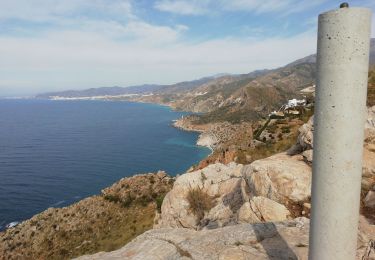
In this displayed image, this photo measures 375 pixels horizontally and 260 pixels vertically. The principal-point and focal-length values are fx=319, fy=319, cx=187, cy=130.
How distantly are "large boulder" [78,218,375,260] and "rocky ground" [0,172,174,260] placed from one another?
118 feet

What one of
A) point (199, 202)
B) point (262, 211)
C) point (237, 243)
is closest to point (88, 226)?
point (199, 202)

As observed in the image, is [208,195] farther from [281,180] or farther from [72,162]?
[72,162]

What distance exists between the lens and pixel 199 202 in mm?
25953

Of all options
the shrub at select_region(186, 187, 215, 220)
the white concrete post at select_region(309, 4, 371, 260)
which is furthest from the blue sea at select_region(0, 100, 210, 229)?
the white concrete post at select_region(309, 4, 371, 260)

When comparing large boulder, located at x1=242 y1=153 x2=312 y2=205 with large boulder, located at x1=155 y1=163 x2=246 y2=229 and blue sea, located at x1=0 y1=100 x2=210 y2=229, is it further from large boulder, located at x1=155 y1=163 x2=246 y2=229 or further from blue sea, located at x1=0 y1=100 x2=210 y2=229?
blue sea, located at x1=0 y1=100 x2=210 y2=229

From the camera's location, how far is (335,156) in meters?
6.94

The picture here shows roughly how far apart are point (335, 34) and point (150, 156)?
137490 mm

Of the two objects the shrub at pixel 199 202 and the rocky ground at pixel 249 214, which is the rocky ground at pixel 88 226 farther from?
the rocky ground at pixel 249 214

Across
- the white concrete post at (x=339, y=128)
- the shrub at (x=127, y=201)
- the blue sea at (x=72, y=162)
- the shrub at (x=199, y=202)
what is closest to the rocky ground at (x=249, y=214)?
the shrub at (x=199, y=202)

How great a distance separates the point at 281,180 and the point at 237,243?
22.4ft

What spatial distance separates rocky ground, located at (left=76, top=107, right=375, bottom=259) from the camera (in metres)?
10.6

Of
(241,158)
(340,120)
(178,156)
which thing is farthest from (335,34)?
(178,156)

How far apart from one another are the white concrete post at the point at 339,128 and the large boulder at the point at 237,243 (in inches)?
104

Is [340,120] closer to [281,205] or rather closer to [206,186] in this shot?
[281,205]
